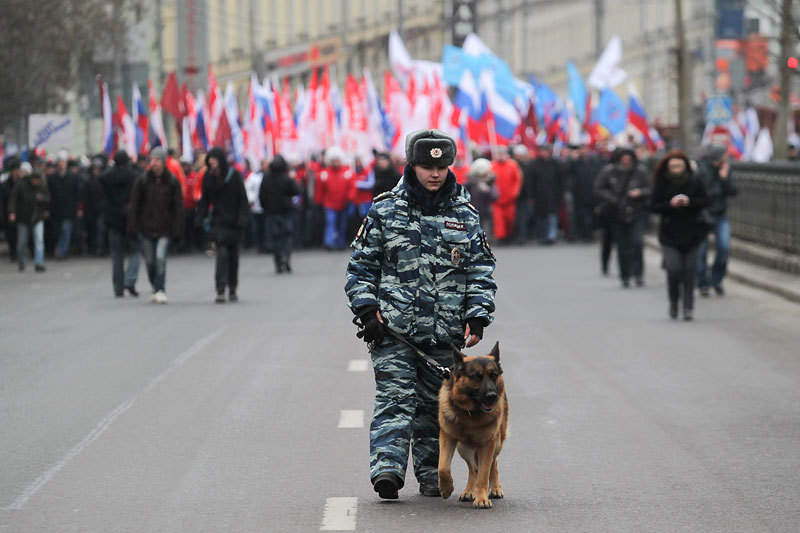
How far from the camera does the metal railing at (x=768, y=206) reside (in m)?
21.7

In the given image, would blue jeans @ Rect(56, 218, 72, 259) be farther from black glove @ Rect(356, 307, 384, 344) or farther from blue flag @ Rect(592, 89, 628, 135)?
black glove @ Rect(356, 307, 384, 344)

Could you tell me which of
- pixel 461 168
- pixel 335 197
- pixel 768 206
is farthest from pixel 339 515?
pixel 461 168

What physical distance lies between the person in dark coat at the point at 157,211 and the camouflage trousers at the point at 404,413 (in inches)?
469

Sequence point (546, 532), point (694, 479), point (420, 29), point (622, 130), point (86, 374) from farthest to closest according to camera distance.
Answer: point (420, 29) < point (622, 130) < point (86, 374) < point (694, 479) < point (546, 532)

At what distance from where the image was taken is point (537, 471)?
8.63 meters

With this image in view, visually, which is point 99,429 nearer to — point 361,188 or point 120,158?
point 120,158

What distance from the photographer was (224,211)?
19.6 metres

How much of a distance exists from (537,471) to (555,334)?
7.09 meters

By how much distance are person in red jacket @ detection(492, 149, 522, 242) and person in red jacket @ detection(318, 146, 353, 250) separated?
2.74 metres

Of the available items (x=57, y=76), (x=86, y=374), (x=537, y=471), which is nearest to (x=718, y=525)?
(x=537, y=471)

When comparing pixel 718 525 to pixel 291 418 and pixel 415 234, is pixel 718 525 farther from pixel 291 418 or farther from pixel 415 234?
pixel 291 418

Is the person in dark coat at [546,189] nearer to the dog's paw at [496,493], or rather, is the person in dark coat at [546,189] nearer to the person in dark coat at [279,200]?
the person in dark coat at [279,200]

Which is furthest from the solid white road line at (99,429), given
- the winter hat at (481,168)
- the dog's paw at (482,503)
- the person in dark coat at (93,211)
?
the winter hat at (481,168)

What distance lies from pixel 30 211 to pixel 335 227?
271 inches
